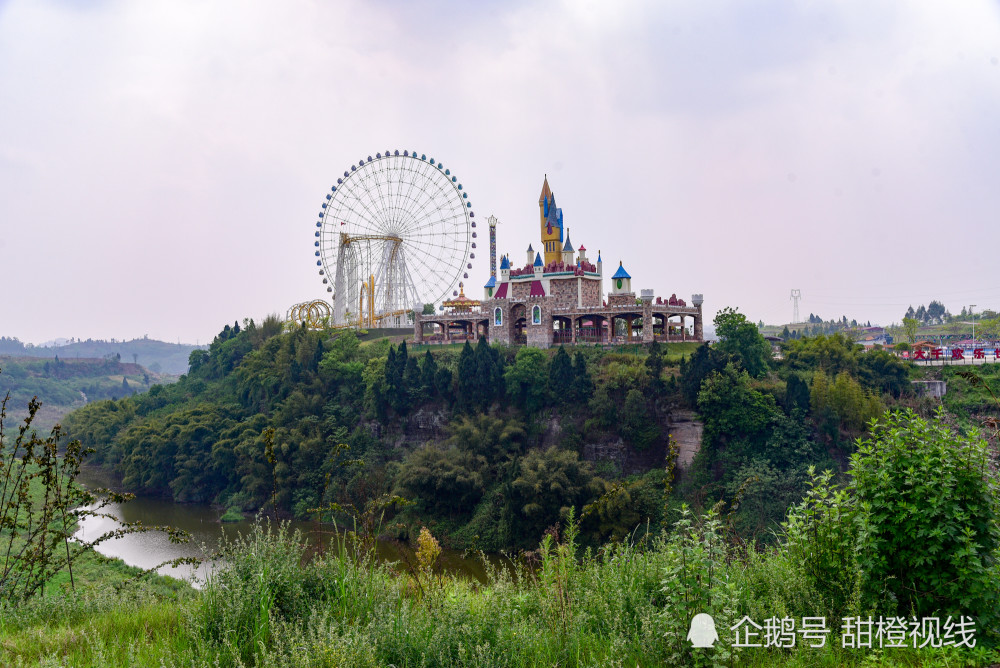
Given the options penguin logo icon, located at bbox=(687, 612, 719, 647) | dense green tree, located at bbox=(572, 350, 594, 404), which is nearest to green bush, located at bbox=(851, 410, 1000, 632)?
penguin logo icon, located at bbox=(687, 612, 719, 647)

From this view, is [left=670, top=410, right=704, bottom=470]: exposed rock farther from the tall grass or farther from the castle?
the tall grass

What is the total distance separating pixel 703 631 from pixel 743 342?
2602 centimetres

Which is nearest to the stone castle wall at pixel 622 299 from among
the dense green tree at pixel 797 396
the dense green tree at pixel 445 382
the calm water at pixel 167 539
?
the dense green tree at pixel 445 382

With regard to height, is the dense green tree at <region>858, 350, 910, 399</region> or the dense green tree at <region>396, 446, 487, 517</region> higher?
the dense green tree at <region>858, 350, 910, 399</region>

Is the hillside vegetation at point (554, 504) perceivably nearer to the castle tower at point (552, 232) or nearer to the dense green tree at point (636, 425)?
the dense green tree at point (636, 425)

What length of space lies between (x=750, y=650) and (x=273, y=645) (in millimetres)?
3614

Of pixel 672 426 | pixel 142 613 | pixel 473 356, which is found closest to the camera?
pixel 142 613

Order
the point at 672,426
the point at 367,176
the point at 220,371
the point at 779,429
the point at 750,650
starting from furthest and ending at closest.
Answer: the point at 220,371 < the point at 367,176 < the point at 672,426 < the point at 779,429 < the point at 750,650

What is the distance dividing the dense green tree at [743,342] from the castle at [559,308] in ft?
12.0

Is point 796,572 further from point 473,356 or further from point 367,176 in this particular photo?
point 367,176

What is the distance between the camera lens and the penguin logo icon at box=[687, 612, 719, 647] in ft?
14.4

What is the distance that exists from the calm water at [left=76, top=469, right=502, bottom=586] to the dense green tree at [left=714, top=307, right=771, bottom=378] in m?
14.1

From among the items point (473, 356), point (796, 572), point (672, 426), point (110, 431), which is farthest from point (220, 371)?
point (796, 572)

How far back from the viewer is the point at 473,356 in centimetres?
3044
